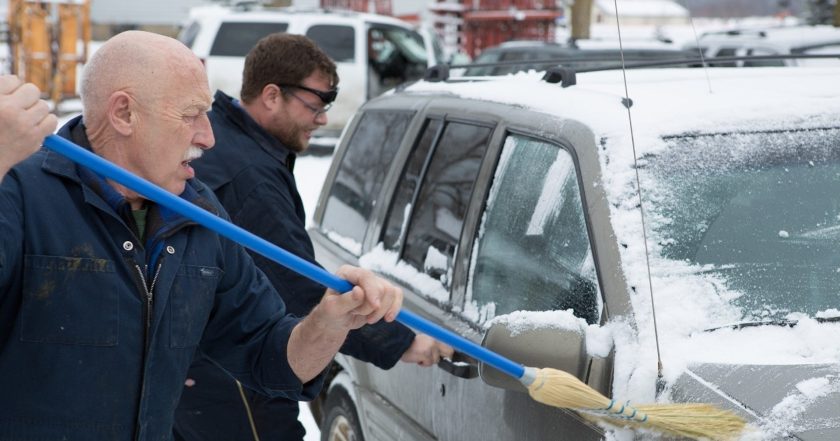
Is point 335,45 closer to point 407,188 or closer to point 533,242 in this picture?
point 407,188

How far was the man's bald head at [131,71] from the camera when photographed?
7.71ft

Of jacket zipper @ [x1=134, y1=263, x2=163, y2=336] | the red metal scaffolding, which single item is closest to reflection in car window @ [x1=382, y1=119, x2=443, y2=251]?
jacket zipper @ [x1=134, y1=263, x2=163, y2=336]

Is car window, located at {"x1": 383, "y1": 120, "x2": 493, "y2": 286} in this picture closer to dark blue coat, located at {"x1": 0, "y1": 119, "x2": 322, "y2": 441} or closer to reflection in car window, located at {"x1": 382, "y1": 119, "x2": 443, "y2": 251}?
reflection in car window, located at {"x1": 382, "y1": 119, "x2": 443, "y2": 251}

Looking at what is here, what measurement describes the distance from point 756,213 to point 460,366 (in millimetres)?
885

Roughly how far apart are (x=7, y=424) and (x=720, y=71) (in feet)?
7.78

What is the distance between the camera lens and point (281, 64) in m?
3.77

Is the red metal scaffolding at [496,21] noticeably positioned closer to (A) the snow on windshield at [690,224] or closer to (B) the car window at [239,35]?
(B) the car window at [239,35]

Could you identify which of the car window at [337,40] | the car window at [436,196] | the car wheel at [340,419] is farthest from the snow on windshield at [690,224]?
the car window at [337,40]

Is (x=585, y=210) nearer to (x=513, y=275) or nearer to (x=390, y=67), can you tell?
(x=513, y=275)

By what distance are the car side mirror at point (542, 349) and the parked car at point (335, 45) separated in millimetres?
12905

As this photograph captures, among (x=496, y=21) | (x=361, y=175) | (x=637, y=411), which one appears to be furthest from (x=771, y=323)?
(x=496, y=21)

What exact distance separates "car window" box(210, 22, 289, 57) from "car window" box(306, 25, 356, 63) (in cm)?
49

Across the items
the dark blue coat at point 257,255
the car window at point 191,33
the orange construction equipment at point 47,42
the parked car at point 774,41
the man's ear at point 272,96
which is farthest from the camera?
the orange construction equipment at point 47,42

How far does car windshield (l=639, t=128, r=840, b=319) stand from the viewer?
2.67 metres
